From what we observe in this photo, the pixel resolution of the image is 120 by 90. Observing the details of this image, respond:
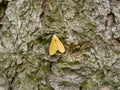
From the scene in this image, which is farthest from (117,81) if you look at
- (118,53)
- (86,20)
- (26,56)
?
(26,56)

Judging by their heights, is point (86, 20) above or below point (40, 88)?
above

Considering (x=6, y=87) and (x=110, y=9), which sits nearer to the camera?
(x=110, y=9)

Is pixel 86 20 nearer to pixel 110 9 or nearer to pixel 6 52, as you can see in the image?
pixel 110 9

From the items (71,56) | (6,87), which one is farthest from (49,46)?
(6,87)

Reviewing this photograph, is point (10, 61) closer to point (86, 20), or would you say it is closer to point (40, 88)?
point (40, 88)

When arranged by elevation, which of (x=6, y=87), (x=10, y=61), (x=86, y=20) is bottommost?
(x=6, y=87)

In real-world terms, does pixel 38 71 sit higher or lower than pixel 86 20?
lower
